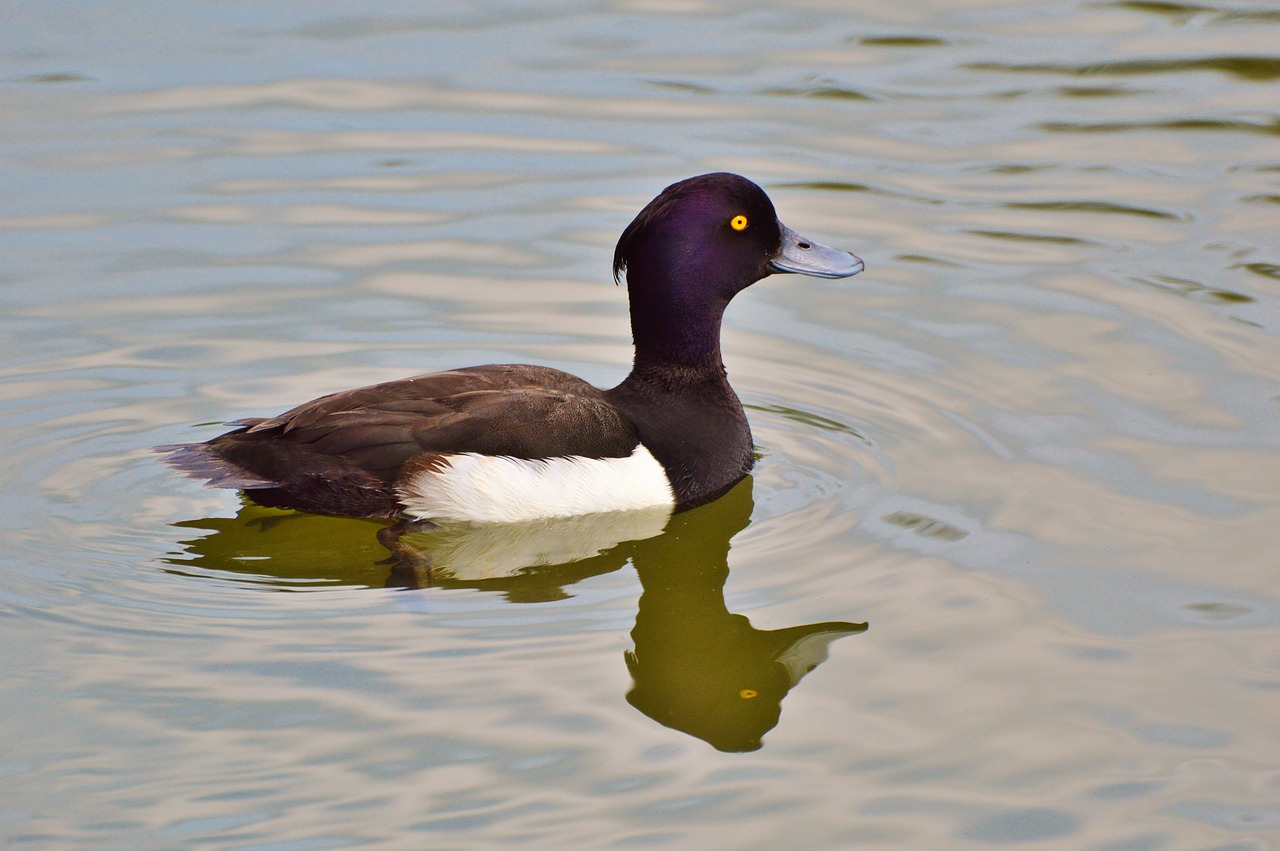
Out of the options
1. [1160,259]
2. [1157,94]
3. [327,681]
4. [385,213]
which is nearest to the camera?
[327,681]

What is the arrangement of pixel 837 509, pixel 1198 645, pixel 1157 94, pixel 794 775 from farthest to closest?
pixel 1157 94, pixel 837 509, pixel 1198 645, pixel 794 775

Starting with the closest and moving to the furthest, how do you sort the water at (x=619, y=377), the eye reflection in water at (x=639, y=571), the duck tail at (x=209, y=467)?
the water at (x=619, y=377) < the eye reflection in water at (x=639, y=571) < the duck tail at (x=209, y=467)

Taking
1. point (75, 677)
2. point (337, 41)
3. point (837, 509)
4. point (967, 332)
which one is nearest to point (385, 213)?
point (337, 41)

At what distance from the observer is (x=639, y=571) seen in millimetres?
6355

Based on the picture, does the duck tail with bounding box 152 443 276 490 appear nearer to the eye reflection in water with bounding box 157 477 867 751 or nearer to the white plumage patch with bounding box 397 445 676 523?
the eye reflection in water with bounding box 157 477 867 751

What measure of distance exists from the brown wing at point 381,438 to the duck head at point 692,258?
0.63 m

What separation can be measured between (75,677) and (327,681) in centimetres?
82

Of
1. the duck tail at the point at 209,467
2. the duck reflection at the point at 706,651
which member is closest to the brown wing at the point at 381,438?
the duck tail at the point at 209,467

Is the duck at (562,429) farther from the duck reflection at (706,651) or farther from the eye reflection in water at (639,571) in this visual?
the duck reflection at (706,651)

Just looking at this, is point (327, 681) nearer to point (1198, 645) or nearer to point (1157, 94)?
point (1198, 645)

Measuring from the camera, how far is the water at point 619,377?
4914mm

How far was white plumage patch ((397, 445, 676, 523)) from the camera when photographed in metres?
6.37

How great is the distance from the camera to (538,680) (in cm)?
536

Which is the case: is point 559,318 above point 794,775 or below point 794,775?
above
